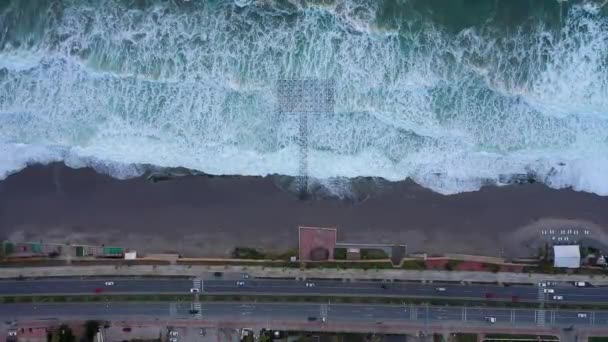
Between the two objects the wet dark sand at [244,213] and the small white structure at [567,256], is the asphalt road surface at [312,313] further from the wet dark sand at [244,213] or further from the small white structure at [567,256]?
the wet dark sand at [244,213]

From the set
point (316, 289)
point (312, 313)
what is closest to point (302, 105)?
point (316, 289)

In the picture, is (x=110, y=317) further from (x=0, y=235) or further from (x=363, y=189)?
(x=363, y=189)

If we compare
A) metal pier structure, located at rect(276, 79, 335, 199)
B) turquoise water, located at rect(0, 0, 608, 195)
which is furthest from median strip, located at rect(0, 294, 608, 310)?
turquoise water, located at rect(0, 0, 608, 195)

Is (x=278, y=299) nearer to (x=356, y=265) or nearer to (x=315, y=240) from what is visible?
(x=315, y=240)

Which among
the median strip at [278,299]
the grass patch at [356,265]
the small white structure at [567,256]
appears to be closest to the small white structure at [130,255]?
the median strip at [278,299]

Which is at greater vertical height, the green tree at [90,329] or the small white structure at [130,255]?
the small white structure at [130,255]

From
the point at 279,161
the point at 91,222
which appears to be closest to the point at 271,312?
the point at 279,161

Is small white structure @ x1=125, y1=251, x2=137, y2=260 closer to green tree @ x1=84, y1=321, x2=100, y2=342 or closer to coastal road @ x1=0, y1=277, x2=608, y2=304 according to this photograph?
coastal road @ x1=0, y1=277, x2=608, y2=304

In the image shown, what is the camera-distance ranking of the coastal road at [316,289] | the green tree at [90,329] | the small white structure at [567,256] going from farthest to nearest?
1. the coastal road at [316,289]
2. the green tree at [90,329]
3. the small white structure at [567,256]
